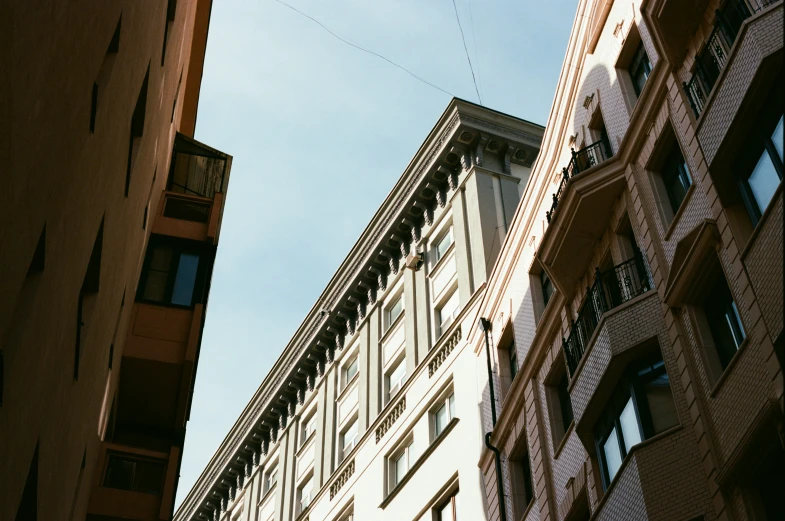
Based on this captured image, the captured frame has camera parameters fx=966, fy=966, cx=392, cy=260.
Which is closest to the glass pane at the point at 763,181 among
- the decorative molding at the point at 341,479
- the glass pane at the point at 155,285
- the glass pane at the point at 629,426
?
the glass pane at the point at 629,426

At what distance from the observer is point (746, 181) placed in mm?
15086

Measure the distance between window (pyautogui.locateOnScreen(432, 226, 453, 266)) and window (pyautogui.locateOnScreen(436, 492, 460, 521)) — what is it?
10398 mm

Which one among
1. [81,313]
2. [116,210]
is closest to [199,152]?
[116,210]

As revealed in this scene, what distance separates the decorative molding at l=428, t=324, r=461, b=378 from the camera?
104 feet

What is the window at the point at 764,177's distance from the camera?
45.5 feet

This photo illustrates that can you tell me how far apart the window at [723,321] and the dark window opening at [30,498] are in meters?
10.4

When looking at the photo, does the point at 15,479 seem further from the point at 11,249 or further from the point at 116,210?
the point at 116,210

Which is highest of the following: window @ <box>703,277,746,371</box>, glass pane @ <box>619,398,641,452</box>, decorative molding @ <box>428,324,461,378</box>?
decorative molding @ <box>428,324,461,378</box>

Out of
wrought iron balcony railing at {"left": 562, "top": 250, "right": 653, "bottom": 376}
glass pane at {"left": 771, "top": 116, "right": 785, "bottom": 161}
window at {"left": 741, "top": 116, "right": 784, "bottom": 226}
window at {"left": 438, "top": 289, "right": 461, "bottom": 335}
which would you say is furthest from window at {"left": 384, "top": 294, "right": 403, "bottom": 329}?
glass pane at {"left": 771, "top": 116, "right": 785, "bottom": 161}

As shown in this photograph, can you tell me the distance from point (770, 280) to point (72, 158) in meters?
8.97

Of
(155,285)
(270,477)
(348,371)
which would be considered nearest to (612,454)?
(155,285)

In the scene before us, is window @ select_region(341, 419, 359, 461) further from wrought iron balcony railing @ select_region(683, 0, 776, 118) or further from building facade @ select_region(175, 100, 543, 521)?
wrought iron balcony railing @ select_region(683, 0, 776, 118)

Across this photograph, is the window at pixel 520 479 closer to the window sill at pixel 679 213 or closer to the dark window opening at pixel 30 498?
the window sill at pixel 679 213

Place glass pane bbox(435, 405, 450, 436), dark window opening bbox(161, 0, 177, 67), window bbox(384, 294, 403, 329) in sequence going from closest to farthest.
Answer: dark window opening bbox(161, 0, 177, 67) → glass pane bbox(435, 405, 450, 436) → window bbox(384, 294, 403, 329)
